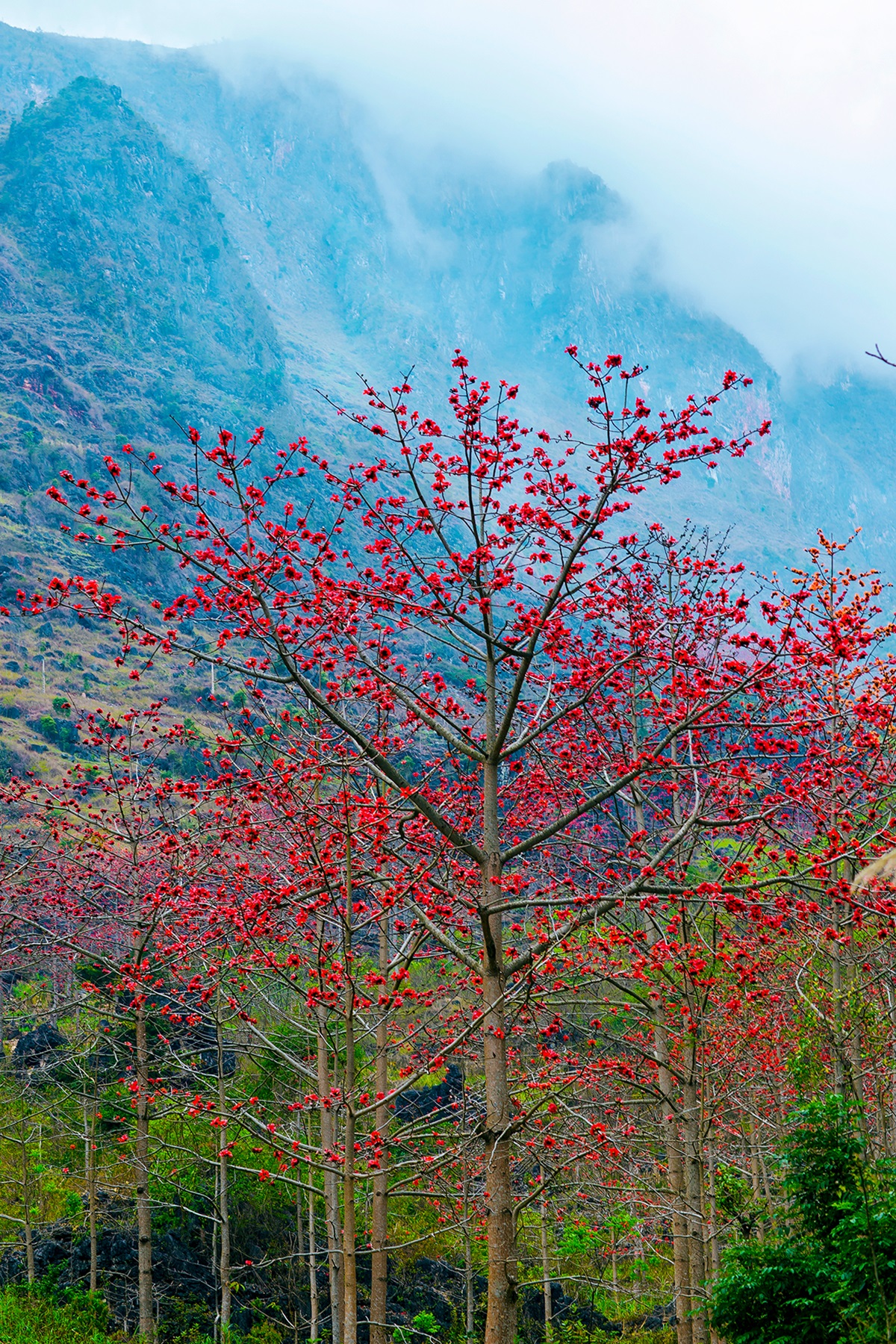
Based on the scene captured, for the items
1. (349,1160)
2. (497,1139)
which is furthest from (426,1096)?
(497,1139)

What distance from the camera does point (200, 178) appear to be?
631 ft

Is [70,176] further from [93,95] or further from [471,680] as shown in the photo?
[471,680]

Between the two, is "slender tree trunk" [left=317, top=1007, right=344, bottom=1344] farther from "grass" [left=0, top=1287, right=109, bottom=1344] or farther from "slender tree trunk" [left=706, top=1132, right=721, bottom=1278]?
"grass" [left=0, top=1287, right=109, bottom=1344]

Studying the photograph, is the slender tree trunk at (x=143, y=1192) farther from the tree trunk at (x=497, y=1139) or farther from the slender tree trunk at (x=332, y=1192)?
the tree trunk at (x=497, y=1139)

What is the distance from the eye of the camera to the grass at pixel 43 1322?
14.0 metres

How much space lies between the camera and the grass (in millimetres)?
13992

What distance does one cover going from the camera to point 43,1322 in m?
16.2

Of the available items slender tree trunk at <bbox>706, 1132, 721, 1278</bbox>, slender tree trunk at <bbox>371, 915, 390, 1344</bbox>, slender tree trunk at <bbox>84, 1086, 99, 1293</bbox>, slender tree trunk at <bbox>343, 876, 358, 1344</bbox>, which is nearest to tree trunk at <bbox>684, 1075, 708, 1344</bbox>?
slender tree trunk at <bbox>706, 1132, 721, 1278</bbox>

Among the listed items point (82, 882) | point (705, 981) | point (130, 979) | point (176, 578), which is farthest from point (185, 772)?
point (176, 578)

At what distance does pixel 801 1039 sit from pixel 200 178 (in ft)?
711

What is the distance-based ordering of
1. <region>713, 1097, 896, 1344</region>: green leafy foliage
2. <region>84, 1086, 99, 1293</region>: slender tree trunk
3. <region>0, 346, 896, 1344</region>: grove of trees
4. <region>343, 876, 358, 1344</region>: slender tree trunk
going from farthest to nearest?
Result: <region>84, 1086, 99, 1293</region>: slender tree trunk → <region>713, 1097, 896, 1344</region>: green leafy foliage → <region>343, 876, 358, 1344</region>: slender tree trunk → <region>0, 346, 896, 1344</region>: grove of trees

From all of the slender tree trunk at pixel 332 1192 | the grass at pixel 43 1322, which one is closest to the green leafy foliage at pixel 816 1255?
the slender tree trunk at pixel 332 1192

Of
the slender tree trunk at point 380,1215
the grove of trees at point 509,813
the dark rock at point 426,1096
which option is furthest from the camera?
the dark rock at point 426,1096

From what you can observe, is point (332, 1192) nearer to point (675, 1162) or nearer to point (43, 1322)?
point (675, 1162)
